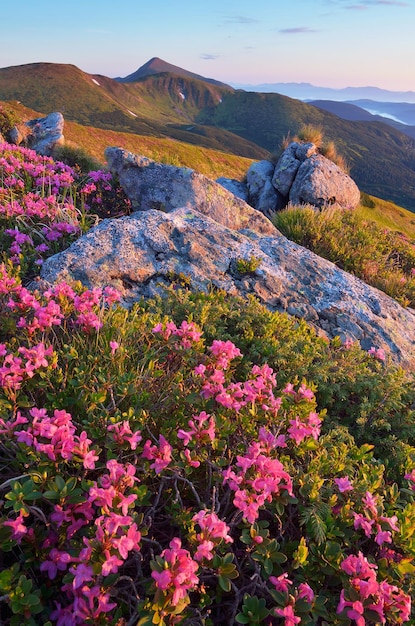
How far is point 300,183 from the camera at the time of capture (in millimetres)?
15633

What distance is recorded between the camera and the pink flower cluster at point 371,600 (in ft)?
5.93

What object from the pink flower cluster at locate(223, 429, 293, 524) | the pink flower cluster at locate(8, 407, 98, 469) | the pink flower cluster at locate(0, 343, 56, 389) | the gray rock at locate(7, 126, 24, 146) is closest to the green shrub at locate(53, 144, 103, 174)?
the gray rock at locate(7, 126, 24, 146)

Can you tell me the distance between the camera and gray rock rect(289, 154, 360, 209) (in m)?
15.4

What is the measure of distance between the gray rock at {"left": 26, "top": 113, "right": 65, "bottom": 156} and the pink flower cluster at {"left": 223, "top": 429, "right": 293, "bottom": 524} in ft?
60.3

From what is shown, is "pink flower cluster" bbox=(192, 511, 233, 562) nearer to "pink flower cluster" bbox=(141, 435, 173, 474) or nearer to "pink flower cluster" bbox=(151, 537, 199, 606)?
"pink flower cluster" bbox=(151, 537, 199, 606)

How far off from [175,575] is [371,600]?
92cm

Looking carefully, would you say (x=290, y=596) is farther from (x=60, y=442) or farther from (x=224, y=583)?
(x=60, y=442)

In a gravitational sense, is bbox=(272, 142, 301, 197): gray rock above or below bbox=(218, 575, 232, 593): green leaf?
above

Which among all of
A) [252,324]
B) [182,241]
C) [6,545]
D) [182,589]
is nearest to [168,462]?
[182,589]

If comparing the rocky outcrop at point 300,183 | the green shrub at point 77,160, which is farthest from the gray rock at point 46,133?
the rocky outcrop at point 300,183

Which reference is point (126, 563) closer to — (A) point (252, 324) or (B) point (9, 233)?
(A) point (252, 324)

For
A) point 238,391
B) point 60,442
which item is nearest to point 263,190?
point 238,391

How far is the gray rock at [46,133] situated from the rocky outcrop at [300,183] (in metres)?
9.05

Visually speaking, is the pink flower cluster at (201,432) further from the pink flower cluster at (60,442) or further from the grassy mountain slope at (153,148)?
the grassy mountain slope at (153,148)
